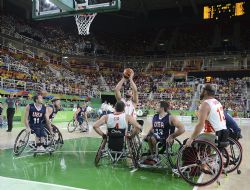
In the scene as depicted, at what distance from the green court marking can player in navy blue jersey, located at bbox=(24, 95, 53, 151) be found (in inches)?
17.5

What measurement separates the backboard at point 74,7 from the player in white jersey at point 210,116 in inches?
207

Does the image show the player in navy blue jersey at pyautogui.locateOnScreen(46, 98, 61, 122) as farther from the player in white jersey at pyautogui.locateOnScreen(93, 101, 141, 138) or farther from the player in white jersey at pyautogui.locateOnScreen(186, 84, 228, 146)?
the player in white jersey at pyautogui.locateOnScreen(186, 84, 228, 146)

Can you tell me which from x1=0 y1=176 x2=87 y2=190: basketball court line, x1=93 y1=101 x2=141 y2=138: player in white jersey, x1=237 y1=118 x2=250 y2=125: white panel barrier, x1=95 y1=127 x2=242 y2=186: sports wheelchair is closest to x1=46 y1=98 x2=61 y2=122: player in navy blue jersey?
x1=93 y1=101 x2=141 y2=138: player in white jersey

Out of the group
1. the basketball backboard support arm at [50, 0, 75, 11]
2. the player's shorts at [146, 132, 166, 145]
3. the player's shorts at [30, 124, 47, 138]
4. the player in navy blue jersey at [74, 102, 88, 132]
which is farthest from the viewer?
the player in navy blue jersey at [74, 102, 88, 132]

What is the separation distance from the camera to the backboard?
363 inches

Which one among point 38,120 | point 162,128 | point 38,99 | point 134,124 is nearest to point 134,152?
point 134,124

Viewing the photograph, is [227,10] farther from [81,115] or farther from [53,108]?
[53,108]

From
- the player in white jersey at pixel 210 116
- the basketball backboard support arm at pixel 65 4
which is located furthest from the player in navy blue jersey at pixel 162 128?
the basketball backboard support arm at pixel 65 4

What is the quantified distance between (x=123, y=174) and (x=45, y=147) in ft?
8.68

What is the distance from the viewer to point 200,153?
4.97 metres

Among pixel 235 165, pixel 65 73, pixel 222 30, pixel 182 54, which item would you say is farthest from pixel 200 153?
pixel 222 30

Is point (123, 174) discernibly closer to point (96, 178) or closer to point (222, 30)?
point (96, 178)

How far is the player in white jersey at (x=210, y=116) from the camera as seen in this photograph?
477cm

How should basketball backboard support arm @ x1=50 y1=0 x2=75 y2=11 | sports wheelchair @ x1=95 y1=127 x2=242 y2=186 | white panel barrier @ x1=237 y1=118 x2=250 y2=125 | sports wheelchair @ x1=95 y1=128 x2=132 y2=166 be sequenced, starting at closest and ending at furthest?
sports wheelchair @ x1=95 y1=127 x2=242 y2=186 → sports wheelchair @ x1=95 y1=128 x2=132 y2=166 → basketball backboard support arm @ x1=50 y1=0 x2=75 y2=11 → white panel barrier @ x1=237 y1=118 x2=250 y2=125
